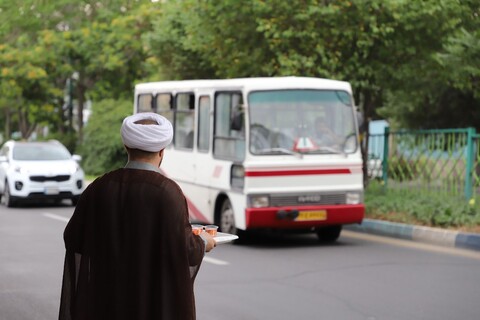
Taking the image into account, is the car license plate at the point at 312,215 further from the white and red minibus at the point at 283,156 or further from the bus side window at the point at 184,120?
the bus side window at the point at 184,120

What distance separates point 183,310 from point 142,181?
0.59 meters

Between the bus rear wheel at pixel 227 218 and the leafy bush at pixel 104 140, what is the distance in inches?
708

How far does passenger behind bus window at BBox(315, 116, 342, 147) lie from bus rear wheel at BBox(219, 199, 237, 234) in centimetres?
160

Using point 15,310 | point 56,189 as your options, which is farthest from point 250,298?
point 56,189

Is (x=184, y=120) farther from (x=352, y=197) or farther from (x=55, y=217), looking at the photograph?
(x=55, y=217)

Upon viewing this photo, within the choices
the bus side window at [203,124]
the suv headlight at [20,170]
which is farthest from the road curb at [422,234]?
the suv headlight at [20,170]

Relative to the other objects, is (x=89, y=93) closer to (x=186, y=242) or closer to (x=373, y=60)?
(x=373, y=60)

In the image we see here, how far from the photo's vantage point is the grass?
572 inches

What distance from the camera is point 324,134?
14.1m

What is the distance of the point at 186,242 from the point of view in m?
4.27

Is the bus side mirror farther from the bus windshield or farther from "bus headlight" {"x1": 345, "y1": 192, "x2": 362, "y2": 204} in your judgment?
"bus headlight" {"x1": 345, "y1": 192, "x2": 362, "y2": 204}

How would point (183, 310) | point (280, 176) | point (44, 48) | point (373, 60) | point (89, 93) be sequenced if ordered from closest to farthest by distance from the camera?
point (183, 310), point (280, 176), point (373, 60), point (44, 48), point (89, 93)

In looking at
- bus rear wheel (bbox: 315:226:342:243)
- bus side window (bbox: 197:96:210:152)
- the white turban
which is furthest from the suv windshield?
the white turban

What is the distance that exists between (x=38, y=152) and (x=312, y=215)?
1027 centimetres
